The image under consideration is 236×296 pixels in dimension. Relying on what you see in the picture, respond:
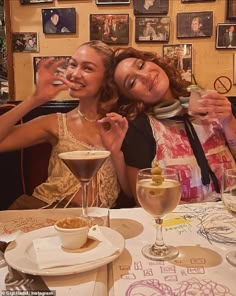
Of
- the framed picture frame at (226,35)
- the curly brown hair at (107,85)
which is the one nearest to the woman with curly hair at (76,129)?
the curly brown hair at (107,85)

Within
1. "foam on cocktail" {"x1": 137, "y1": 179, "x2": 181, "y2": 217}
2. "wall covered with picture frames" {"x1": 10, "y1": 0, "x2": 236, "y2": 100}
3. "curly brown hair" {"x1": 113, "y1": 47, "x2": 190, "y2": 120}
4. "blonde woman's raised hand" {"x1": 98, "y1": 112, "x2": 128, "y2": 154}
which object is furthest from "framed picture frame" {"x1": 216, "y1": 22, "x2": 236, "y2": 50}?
"foam on cocktail" {"x1": 137, "y1": 179, "x2": 181, "y2": 217}

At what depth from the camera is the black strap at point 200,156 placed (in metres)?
1.38

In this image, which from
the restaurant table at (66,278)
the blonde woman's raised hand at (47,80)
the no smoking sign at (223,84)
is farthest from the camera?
the no smoking sign at (223,84)

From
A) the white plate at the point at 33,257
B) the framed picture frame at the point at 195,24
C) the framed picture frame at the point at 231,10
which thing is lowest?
the white plate at the point at 33,257

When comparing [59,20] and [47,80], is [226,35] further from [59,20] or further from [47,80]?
[47,80]

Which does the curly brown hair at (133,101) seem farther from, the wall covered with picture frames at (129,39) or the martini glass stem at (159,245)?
the martini glass stem at (159,245)

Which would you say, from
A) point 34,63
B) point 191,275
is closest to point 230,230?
point 191,275

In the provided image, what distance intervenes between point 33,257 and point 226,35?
5.70 ft

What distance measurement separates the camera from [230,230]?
35.5 inches

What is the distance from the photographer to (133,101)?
5.37 ft

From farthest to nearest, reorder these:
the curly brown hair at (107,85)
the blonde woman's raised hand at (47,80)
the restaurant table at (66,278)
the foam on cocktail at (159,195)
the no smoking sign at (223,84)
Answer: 1. the no smoking sign at (223,84)
2. the curly brown hair at (107,85)
3. the blonde woman's raised hand at (47,80)
4. the foam on cocktail at (159,195)
5. the restaurant table at (66,278)

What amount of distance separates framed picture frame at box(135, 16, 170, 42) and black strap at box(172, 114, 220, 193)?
0.70 metres

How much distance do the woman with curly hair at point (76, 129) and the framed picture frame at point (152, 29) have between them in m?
0.47

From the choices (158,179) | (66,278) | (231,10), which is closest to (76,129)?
(158,179)
